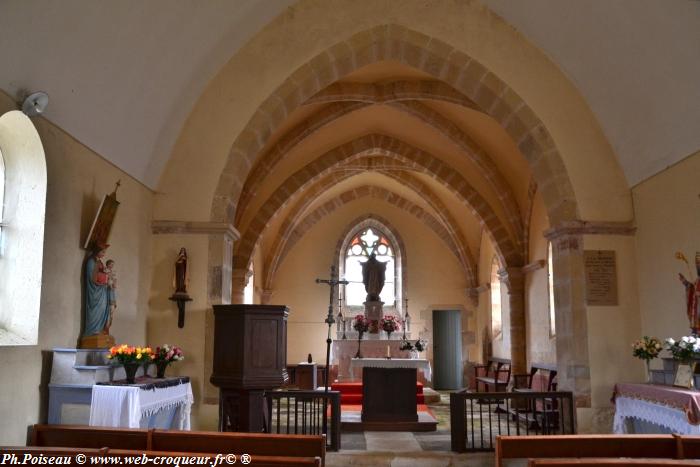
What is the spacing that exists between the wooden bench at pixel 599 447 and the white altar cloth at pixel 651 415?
164 centimetres

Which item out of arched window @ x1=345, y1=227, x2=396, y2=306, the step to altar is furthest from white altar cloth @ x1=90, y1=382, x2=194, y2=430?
arched window @ x1=345, y1=227, x2=396, y2=306

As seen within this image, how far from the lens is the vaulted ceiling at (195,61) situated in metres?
6.20

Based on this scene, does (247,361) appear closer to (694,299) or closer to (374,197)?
(694,299)

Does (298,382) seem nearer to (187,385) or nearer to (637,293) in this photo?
(187,385)

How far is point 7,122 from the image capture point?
608cm

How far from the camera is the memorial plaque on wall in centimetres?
892

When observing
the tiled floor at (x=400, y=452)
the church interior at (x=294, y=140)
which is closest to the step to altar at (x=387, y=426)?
Answer: the tiled floor at (x=400, y=452)

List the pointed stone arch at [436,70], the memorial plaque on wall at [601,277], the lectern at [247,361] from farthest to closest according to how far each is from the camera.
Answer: the pointed stone arch at [436,70] → the memorial plaque on wall at [601,277] → the lectern at [247,361]

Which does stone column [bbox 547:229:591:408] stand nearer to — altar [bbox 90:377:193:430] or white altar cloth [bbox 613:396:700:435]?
white altar cloth [bbox 613:396:700:435]

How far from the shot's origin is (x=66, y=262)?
6.82 metres

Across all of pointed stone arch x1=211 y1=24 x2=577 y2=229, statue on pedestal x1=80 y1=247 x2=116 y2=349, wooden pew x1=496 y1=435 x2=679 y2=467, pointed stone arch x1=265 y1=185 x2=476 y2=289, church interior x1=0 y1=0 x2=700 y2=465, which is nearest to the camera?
wooden pew x1=496 y1=435 x2=679 y2=467

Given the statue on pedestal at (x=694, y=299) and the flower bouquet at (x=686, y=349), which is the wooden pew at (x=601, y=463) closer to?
the flower bouquet at (x=686, y=349)

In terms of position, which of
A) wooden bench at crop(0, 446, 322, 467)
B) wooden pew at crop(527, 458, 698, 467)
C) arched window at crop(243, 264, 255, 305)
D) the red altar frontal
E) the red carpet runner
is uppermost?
arched window at crop(243, 264, 255, 305)

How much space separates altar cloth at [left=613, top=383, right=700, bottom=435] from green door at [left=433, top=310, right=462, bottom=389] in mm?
10706
